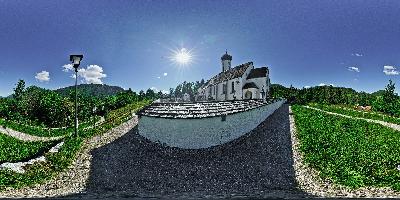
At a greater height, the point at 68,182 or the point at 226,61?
the point at 226,61

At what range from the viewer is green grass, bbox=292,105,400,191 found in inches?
680

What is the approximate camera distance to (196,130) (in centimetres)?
2302

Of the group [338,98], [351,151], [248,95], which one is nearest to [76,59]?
[351,151]

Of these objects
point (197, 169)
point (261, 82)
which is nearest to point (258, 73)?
point (261, 82)

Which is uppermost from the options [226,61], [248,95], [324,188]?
[226,61]

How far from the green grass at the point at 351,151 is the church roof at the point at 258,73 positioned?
869 inches

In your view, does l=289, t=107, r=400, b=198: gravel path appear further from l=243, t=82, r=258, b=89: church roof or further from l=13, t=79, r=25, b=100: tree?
l=13, t=79, r=25, b=100: tree

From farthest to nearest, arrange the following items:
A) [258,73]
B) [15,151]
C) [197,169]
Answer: [258,73]
[15,151]
[197,169]

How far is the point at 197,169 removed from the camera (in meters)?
18.8

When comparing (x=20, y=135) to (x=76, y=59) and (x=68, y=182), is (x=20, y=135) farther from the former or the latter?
(x=68, y=182)

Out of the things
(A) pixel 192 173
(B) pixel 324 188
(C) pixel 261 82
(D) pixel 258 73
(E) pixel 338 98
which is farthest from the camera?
(E) pixel 338 98

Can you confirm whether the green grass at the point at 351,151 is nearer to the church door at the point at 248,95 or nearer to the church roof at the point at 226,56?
the church door at the point at 248,95

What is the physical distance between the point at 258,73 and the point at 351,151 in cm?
3442

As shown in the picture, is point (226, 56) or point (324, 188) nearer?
point (324, 188)
